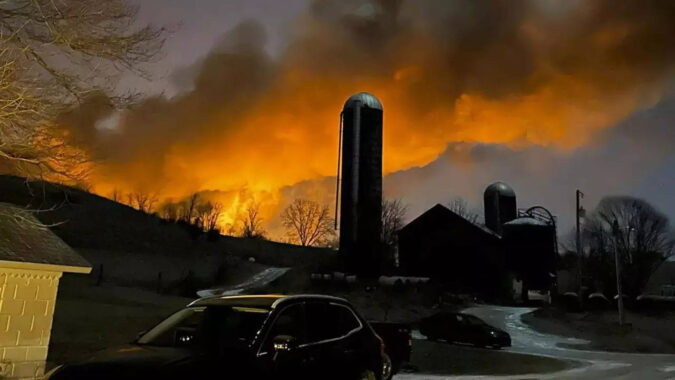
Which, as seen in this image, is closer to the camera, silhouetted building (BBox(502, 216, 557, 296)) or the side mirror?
the side mirror

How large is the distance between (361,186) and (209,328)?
1047 inches

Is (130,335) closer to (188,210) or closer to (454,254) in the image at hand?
(454,254)

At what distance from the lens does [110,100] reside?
10.5 m

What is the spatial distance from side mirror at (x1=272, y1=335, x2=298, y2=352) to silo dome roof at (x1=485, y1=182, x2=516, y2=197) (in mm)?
43336

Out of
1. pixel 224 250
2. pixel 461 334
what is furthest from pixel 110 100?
pixel 224 250

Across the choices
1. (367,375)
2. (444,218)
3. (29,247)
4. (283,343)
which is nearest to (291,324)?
(283,343)

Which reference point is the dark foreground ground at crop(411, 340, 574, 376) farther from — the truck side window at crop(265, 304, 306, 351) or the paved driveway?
the truck side window at crop(265, 304, 306, 351)

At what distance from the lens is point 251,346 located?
4.48 metres

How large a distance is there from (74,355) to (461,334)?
1311 centimetres

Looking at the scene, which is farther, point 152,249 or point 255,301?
point 152,249

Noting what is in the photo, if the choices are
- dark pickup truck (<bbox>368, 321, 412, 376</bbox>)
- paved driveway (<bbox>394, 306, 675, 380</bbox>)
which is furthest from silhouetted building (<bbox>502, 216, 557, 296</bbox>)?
dark pickup truck (<bbox>368, 321, 412, 376</bbox>)

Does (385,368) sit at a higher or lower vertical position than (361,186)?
lower

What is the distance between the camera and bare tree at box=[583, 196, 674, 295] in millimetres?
48625

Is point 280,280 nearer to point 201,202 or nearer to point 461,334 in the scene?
point 461,334
